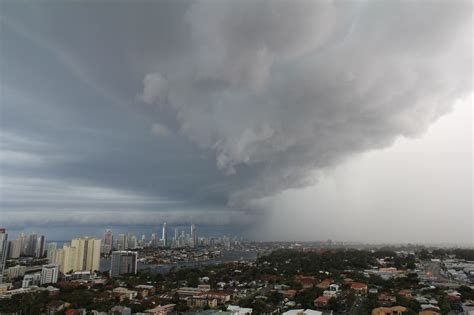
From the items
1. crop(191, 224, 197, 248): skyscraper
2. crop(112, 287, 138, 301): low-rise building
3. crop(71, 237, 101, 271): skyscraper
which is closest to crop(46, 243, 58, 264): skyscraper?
crop(71, 237, 101, 271): skyscraper

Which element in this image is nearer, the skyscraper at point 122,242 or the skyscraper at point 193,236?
the skyscraper at point 122,242

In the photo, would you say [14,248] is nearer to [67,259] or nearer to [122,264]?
[67,259]

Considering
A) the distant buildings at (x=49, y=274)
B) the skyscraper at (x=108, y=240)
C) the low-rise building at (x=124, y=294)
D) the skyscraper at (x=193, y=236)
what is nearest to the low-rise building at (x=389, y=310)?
the low-rise building at (x=124, y=294)

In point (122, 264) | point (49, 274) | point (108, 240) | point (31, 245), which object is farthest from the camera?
point (108, 240)

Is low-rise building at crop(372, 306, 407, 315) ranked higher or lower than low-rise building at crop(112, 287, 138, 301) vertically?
higher

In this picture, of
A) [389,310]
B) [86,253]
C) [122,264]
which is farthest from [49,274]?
[389,310]

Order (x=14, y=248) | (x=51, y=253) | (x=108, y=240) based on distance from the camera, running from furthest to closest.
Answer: (x=108, y=240) < (x=14, y=248) < (x=51, y=253)

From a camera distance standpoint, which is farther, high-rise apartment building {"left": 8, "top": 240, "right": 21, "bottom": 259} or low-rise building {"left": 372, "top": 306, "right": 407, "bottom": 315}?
high-rise apartment building {"left": 8, "top": 240, "right": 21, "bottom": 259}

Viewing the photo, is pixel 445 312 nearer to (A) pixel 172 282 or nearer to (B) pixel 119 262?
(A) pixel 172 282

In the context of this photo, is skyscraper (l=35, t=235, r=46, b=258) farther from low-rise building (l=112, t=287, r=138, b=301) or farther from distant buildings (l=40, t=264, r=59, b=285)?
low-rise building (l=112, t=287, r=138, b=301)

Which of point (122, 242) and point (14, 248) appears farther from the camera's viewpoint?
point (122, 242)

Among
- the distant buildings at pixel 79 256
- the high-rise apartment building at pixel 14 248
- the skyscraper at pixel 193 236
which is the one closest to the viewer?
the distant buildings at pixel 79 256

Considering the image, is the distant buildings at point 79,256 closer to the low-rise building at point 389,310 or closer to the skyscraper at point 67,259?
the skyscraper at point 67,259
